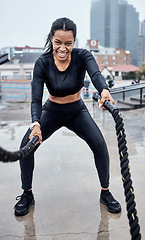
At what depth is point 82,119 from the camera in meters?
2.19

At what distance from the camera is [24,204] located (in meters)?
2.14

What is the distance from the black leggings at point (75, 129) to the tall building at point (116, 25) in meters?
155

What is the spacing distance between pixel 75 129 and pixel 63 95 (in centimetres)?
33

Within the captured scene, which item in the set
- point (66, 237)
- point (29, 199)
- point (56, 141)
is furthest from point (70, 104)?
point (56, 141)

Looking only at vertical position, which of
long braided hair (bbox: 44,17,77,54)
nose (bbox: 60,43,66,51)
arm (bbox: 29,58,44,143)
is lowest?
arm (bbox: 29,58,44,143)

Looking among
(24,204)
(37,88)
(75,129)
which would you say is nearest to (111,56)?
(75,129)

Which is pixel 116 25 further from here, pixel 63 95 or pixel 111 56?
pixel 63 95

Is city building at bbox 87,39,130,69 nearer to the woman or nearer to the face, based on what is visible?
the woman

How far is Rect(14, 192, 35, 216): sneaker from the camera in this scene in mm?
2086

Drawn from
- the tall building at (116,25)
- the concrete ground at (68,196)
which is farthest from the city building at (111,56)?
the concrete ground at (68,196)

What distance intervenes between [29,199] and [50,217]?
0.29 m

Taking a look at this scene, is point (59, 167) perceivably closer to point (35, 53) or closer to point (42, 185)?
point (42, 185)

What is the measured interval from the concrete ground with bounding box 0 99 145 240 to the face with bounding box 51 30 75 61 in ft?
4.25

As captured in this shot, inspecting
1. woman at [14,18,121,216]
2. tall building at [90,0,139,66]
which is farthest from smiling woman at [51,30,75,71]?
tall building at [90,0,139,66]
